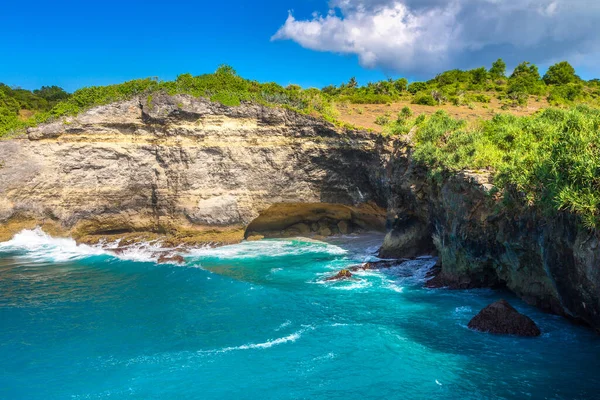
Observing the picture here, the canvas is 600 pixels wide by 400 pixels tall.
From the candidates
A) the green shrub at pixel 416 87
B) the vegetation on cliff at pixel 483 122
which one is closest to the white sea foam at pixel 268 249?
the vegetation on cliff at pixel 483 122

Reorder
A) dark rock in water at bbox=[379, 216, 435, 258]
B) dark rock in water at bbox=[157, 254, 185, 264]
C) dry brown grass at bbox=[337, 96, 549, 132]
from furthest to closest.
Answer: dry brown grass at bbox=[337, 96, 549, 132]
dark rock in water at bbox=[157, 254, 185, 264]
dark rock in water at bbox=[379, 216, 435, 258]

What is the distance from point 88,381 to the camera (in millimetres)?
15141

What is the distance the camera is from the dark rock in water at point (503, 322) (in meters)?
17.5

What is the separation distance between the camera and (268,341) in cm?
1773

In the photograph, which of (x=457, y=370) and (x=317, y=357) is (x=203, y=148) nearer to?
(x=317, y=357)

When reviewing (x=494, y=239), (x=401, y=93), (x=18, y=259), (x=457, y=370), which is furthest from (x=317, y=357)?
(x=401, y=93)

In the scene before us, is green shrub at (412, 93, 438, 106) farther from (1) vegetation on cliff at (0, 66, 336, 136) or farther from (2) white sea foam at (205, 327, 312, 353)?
(2) white sea foam at (205, 327, 312, 353)

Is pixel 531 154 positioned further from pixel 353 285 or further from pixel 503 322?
pixel 353 285

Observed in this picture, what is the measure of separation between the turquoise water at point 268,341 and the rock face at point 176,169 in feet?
30.9

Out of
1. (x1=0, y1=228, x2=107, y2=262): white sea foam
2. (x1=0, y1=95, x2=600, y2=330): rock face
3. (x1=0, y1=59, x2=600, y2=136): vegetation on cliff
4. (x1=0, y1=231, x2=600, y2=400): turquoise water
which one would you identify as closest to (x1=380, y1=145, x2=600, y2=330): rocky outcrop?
(x1=0, y1=231, x2=600, y2=400): turquoise water

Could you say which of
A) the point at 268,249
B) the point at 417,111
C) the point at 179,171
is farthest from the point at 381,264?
the point at 417,111

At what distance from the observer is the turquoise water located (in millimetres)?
14359

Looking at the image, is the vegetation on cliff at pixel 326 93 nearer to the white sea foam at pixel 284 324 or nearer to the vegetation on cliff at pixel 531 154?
the vegetation on cliff at pixel 531 154

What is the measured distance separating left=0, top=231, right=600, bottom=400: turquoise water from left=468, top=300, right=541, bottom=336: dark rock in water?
48 centimetres
